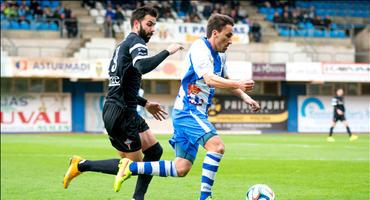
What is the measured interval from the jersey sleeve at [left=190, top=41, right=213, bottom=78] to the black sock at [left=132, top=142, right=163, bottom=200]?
148cm

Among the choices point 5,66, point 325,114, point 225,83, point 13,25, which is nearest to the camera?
point 225,83

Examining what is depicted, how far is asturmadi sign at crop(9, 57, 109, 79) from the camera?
39.7m

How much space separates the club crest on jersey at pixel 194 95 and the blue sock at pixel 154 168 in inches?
30.9

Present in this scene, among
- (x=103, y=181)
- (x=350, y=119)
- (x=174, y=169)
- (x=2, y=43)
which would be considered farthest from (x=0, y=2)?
(x=174, y=169)

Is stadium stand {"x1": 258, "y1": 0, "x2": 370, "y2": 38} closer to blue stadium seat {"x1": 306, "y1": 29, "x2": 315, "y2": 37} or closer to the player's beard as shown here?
blue stadium seat {"x1": 306, "y1": 29, "x2": 315, "y2": 37}

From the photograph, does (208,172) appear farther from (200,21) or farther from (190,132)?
(200,21)

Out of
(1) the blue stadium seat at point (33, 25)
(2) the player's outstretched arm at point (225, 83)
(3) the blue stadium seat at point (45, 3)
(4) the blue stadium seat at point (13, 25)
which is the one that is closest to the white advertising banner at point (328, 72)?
(1) the blue stadium seat at point (33, 25)

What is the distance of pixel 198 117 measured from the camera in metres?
8.70

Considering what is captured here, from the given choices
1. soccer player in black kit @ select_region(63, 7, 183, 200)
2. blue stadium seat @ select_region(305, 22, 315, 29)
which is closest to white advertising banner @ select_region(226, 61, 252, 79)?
blue stadium seat @ select_region(305, 22, 315, 29)

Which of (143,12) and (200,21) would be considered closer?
(143,12)

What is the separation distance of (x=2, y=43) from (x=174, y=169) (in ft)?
109

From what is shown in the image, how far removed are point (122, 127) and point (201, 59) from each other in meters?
1.45

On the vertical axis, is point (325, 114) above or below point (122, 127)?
below

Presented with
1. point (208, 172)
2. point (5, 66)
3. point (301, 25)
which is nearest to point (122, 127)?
point (208, 172)
